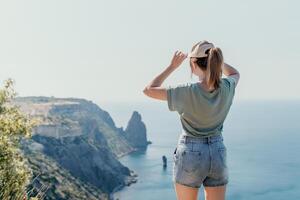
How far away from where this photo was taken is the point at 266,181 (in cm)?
8781

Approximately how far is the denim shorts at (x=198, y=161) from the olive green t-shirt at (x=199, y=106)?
61 millimetres

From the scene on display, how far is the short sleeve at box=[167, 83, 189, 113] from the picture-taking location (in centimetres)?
354

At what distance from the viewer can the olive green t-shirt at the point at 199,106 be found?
3549 millimetres

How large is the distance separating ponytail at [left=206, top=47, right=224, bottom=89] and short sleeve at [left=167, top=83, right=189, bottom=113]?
17cm

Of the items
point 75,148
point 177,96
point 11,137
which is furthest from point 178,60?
point 75,148

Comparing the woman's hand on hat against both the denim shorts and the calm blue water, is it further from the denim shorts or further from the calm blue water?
the calm blue water

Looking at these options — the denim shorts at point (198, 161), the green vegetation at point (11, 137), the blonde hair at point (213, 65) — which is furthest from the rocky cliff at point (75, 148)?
the blonde hair at point (213, 65)

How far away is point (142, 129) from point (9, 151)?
15496cm

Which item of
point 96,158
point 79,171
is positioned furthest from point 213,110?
point 96,158

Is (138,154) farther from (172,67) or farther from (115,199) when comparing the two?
(172,67)

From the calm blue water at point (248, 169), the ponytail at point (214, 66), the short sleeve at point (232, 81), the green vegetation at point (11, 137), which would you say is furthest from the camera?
the calm blue water at point (248, 169)

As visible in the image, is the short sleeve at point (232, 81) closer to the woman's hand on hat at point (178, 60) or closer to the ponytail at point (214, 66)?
the ponytail at point (214, 66)

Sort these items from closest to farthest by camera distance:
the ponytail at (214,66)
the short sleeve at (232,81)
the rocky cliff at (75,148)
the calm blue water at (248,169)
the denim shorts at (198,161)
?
the ponytail at (214,66) → the denim shorts at (198,161) → the short sleeve at (232,81) → the calm blue water at (248,169) → the rocky cliff at (75,148)

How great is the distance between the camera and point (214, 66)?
3494 mm
